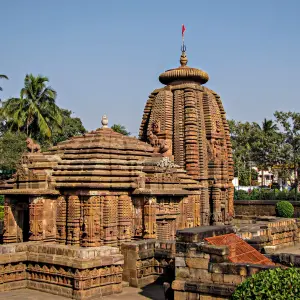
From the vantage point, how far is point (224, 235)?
11.4 m

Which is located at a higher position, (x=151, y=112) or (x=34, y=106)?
(x=34, y=106)

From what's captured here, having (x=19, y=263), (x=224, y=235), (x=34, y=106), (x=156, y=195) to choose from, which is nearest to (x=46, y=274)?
(x=19, y=263)

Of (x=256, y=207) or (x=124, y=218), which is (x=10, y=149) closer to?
(x=256, y=207)

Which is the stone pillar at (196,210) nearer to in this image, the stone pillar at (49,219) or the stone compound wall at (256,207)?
the stone pillar at (49,219)

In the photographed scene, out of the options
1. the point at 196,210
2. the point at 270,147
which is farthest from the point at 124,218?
the point at 270,147

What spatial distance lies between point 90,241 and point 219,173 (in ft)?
36.6

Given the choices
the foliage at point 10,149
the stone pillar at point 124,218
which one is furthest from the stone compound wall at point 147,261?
the foliage at point 10,149

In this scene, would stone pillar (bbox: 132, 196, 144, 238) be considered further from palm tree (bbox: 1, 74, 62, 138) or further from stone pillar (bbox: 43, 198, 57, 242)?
palm tree (bbox: 1, 74, 62, 138)

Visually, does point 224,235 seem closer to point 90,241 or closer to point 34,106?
point 90,241

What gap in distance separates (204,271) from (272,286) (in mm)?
2556

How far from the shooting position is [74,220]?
15.1 meters

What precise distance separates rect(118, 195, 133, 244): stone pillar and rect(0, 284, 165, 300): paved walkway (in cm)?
242

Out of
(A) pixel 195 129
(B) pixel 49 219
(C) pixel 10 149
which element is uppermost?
(C) pixel 10 149

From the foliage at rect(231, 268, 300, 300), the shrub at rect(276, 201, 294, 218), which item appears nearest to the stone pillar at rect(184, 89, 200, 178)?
the foliage at rect(231, 268, 300, 300)
